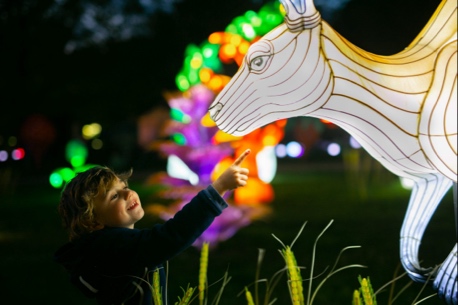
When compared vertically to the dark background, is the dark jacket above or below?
below

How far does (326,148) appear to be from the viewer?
7.47m

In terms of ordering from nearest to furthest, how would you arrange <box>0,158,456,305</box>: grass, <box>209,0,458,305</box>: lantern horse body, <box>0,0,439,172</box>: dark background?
1. <box>209,0,458,305</box>: lantern horse body
2. <box>0,158,456,305</box>: grass
3. <box>0,0,439,172</box>: dark background

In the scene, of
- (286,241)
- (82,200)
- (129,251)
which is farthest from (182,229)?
(286,241)

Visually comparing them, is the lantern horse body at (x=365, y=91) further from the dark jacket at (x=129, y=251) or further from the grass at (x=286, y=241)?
the grass at (x=286, y=241)

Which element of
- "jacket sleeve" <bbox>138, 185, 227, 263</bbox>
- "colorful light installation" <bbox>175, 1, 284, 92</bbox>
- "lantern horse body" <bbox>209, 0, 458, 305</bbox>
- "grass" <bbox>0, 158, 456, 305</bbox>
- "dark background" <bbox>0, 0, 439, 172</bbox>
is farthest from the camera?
"dark background" <bbox>0, 0, 439, 172</bbox>

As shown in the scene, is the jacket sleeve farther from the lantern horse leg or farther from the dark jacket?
the lantern horse leg

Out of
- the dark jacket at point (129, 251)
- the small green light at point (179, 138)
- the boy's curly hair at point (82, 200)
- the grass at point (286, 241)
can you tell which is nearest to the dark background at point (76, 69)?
the grass at point (286, 241)

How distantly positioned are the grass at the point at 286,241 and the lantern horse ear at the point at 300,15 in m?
1.06

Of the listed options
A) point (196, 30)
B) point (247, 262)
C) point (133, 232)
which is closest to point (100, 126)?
point (196, 30)

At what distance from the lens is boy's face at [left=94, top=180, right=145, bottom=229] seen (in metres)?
1.40

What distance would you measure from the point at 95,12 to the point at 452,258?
5.91 m

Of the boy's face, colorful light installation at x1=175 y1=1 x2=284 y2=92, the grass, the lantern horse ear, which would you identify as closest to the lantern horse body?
the lantern horse ear

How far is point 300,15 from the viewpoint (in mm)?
1240

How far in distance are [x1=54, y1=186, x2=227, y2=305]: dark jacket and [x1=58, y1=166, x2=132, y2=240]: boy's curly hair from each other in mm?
33
